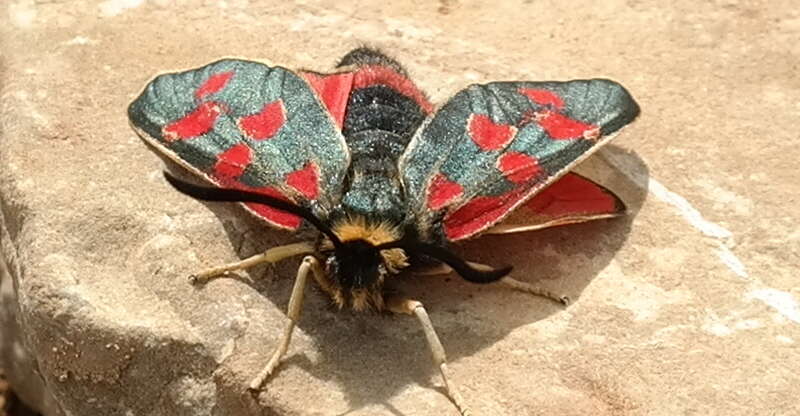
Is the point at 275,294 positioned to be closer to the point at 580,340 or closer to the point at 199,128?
the point at 199,128

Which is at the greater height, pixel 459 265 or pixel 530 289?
pixel 459 265

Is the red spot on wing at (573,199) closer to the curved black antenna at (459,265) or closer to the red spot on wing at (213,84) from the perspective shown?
the curved black antenna at (459,265)

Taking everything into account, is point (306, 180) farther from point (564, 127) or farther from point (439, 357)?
point (564, 127)

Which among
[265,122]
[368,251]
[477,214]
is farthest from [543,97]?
[368,251]

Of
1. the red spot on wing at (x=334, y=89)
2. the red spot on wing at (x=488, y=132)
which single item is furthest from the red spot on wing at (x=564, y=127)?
the red spot on wing at (x=334, y=89)

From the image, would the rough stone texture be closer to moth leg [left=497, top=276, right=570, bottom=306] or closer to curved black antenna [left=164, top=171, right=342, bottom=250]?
moth leg [left=497, top=276, right=570, bottom=306]

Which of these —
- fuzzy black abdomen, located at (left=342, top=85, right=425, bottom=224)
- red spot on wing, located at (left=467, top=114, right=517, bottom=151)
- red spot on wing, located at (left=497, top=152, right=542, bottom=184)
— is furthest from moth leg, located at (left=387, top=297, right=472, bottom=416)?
red spot on wing, located at (left=467, top=114, right=517, bottom=151)
